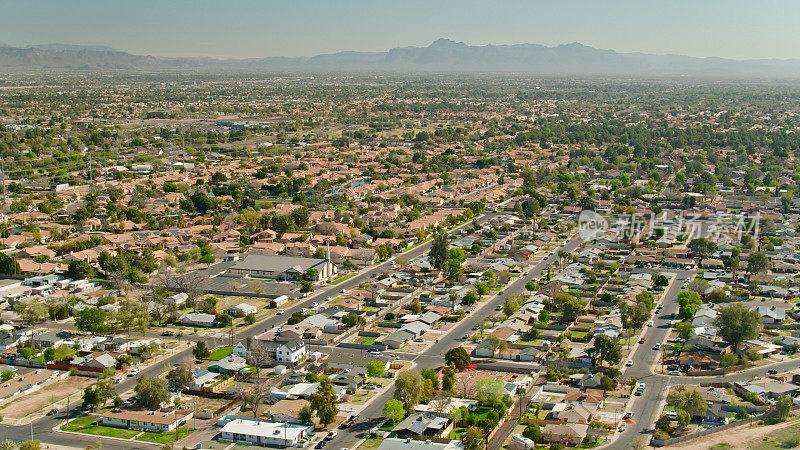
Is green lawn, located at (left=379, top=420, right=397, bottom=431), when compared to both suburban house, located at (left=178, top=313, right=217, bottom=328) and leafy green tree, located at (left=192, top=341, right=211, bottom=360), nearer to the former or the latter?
leafy green tree, located at (left=192, top=341, right=211, bottom=360)

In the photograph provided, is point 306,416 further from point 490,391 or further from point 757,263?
point 757,263

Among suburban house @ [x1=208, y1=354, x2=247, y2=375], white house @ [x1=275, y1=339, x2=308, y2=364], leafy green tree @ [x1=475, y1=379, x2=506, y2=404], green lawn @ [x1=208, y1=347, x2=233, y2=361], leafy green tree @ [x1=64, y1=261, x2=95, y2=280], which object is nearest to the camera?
leafy green tree @ [x1=475, y1=379, x2=506, y2=404]

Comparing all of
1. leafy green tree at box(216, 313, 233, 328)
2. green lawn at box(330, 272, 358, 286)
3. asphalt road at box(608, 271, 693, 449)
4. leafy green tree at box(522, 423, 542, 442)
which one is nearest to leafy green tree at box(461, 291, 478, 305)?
green lawn at box(330, 272, 358, 286)

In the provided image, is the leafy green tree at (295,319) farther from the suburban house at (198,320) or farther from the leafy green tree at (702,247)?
the leafy green tree at (702,247)

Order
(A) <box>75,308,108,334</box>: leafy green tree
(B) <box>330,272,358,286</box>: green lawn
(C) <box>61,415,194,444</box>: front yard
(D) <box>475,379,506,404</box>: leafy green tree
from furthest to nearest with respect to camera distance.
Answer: (B) <box>330,272,358,286</box>: green lawn
(A) <box>75,308,108,334</box>: leafy green tree
(D) <box>475,379,506,404</box>: leafy green tree
(C) <box>61,415,194,444</box>: front yard

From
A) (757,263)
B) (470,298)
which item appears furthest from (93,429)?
(757,263)

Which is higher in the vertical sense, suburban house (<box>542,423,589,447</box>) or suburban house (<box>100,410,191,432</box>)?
suburban house (<box>542,423,589,447</box>)
